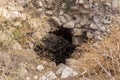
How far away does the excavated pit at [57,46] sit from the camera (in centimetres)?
395

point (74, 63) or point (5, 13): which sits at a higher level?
point (5, 13)

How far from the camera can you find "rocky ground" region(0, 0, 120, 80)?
3422 millimetres

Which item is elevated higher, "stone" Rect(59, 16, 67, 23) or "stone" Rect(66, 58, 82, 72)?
"stone" Rect(59, 16, 67, 23)

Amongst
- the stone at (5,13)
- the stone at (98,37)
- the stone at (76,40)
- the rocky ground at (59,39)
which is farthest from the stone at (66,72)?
the stone at (5,13)

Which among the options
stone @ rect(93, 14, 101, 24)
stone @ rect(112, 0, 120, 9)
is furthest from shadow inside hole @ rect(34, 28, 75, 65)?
stone @ rect(112, 0, 120, 9)

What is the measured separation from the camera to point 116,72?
3.29m

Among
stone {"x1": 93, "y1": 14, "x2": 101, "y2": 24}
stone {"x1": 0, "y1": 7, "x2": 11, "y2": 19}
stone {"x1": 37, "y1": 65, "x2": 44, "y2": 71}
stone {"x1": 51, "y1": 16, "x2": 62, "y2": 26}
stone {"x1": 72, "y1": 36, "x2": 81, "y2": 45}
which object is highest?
stone {"x1": 0, "y1": 7, "x2": 11, "y2": 19}

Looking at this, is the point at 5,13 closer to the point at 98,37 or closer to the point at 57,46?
the point at 57,46

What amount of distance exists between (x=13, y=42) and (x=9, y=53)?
0.52ft

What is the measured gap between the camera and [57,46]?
4148mm

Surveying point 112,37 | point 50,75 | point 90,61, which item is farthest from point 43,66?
point 112,37

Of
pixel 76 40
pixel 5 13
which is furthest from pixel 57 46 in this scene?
pixel 5 13

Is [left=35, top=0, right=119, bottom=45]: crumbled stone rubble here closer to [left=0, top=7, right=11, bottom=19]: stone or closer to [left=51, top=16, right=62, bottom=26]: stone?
[left=51, top=16, right=62, bottom=26]: stone

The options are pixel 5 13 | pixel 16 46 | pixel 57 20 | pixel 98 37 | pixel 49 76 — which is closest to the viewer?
pixel 49 76
